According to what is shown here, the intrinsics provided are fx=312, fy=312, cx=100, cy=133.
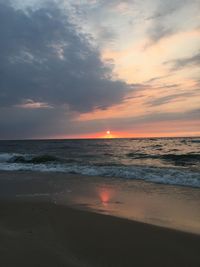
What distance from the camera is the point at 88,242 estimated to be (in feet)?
16.0

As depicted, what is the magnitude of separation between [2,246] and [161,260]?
218cm

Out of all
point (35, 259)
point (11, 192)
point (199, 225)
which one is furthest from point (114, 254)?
point (11, 192)

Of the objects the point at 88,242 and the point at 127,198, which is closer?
the point at 88,242

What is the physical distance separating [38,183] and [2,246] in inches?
305

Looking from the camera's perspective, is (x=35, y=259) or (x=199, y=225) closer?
(x=35, y=259)

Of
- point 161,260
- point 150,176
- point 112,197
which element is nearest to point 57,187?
point 112,197

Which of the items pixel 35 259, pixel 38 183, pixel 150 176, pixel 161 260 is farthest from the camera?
pixel 150 176

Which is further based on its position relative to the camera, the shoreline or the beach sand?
the shoreline

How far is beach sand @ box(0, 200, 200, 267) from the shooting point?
→ 4.05 metres

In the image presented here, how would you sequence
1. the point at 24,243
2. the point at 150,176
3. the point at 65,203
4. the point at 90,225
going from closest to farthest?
the point at 24,243 < the point at 90,225 < the point at 65,203 < the point at 150,176

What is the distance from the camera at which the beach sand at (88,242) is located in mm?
4055

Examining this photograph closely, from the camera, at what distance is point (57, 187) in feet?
35.7

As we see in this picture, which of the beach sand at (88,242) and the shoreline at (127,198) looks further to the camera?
the shoreline at (127,198)

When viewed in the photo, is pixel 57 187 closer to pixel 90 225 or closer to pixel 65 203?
pixel 65 203
